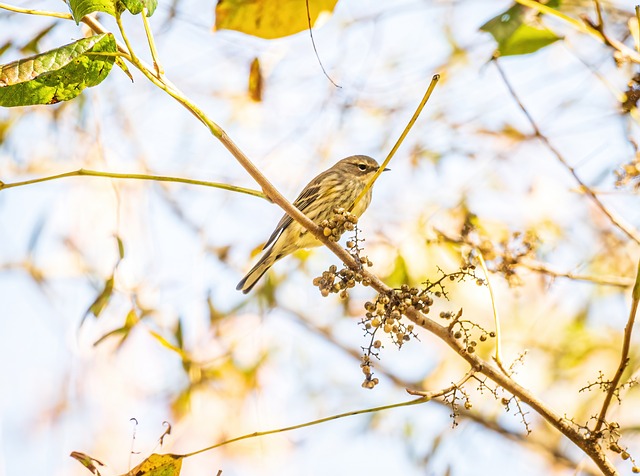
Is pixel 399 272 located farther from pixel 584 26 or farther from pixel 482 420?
pixel 482 420

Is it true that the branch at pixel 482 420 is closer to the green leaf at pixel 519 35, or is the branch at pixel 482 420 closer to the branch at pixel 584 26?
the green leaf at pixel 519 35

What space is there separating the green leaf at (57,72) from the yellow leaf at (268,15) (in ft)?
2.96

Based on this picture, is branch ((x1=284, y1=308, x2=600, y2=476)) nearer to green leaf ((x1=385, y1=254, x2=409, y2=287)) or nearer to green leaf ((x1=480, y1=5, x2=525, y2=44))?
green leaf ((x1=385, y1=254, x2=409, y2=287))

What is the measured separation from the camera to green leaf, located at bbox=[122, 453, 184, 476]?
6.17ft

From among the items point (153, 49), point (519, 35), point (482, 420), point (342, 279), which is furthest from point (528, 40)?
point (482, 420)

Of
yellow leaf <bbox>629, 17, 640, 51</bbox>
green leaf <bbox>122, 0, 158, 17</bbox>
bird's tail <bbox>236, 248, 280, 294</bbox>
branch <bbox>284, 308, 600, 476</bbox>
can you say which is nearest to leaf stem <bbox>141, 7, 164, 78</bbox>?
green leaf <bbox>122, 0, 158, 17</bbox>

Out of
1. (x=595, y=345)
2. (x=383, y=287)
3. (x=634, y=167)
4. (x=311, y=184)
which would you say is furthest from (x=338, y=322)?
(x=383, y=287)

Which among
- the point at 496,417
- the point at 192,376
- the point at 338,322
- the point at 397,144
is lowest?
the point at 397,144

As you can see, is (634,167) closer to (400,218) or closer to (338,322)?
(400,218)

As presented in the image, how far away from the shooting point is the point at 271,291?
157 inches

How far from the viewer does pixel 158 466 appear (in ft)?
6.21

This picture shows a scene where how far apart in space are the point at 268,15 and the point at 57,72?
1004 millimetres

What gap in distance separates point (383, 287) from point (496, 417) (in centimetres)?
324

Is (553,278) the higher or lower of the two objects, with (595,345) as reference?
lower
